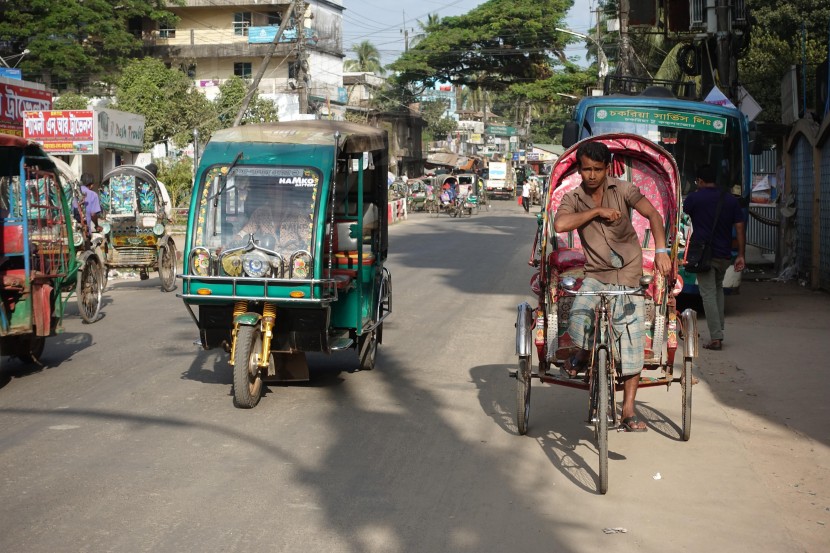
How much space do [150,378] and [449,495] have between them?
4559mm

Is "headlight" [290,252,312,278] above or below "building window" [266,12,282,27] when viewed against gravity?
below

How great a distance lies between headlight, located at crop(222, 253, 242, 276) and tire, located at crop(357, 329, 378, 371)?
185cm

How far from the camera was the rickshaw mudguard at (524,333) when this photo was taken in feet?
23.2

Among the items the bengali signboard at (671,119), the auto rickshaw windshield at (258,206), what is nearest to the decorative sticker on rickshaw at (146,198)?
the bengali signboard at (671,119)

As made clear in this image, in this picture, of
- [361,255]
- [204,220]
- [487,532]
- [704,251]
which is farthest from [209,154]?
[704,251]

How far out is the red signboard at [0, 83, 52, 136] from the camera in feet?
86.2

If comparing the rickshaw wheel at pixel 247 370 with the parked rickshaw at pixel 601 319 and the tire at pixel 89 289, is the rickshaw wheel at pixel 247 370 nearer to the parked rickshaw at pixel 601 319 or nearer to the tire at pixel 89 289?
the parked rickshaw at pixel 601 319

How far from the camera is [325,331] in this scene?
8.66 m

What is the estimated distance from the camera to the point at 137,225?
57.9ft

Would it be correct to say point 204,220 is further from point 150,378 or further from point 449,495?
point 449,495

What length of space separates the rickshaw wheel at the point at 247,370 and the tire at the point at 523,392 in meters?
2.24

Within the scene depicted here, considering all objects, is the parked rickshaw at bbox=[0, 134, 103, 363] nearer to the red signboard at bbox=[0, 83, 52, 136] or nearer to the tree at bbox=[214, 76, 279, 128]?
the red signboard at bbox=[0, 83, 52, 136]

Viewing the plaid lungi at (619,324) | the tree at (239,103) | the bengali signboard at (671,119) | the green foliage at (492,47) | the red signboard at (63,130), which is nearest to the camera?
the plaid lungi at (619,324)

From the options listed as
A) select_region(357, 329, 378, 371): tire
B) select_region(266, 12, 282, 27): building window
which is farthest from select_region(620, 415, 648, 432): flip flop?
select_region(266, 12, 282, 27): building window
